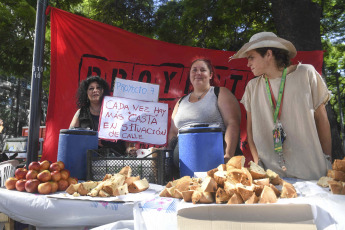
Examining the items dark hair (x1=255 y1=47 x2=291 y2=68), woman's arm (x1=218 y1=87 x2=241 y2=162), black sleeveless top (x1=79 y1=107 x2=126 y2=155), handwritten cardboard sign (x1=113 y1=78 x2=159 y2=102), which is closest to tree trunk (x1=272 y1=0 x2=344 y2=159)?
woman's arm (x1=218 y1=87 x2=241 y2=162)

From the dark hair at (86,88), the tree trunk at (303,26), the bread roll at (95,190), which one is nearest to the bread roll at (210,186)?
the bread roll at (95,190)

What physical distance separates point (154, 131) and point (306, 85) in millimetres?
1172

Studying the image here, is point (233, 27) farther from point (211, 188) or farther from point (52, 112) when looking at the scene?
point (211, 188)

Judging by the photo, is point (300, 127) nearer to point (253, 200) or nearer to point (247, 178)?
point (247, 178)

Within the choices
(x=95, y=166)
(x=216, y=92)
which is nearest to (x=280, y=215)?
(x=95, y=166)

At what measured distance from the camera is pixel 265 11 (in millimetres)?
6203

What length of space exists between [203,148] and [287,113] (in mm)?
722

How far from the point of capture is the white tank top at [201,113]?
2.48m

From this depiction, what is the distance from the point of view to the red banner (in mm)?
3447

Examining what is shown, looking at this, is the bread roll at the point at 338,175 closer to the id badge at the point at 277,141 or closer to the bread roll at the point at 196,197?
the id badge at the point at 277,141

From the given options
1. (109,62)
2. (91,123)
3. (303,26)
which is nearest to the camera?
(91,123)

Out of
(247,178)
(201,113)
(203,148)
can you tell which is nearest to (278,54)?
(201,113)

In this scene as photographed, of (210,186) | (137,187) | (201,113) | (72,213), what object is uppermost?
(201,113)

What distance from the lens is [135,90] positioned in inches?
103
